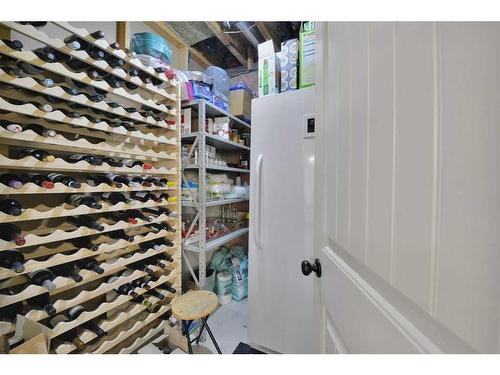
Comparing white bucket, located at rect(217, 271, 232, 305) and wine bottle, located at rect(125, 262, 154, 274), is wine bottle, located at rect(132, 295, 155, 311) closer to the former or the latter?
wine bottle, located at rect(125, 262, 154, 274)

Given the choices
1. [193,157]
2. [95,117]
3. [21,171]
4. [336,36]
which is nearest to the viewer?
[336,36]

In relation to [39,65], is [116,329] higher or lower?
lower

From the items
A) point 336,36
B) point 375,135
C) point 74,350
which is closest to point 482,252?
point 375,135

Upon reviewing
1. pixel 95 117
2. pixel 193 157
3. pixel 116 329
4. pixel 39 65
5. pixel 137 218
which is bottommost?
pixel 116 329

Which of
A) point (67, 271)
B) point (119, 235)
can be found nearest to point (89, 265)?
point (67, 271)

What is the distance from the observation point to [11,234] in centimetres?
79

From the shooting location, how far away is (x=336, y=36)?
55 cm

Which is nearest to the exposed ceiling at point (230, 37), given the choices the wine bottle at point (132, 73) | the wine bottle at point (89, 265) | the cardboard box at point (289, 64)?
the cardboard box at point (289, 64)

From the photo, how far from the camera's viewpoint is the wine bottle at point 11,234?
0.78m

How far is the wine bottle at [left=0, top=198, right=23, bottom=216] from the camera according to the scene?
76cm

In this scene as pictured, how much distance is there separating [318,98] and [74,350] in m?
1.60

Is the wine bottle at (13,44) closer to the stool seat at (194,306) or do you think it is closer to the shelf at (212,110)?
the shelf at (212,110)

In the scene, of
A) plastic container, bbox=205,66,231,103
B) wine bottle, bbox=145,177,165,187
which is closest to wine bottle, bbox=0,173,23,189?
wine bottle, bbox=145,177,165,187

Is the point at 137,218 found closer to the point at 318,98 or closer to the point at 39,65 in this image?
the point at 39,65
